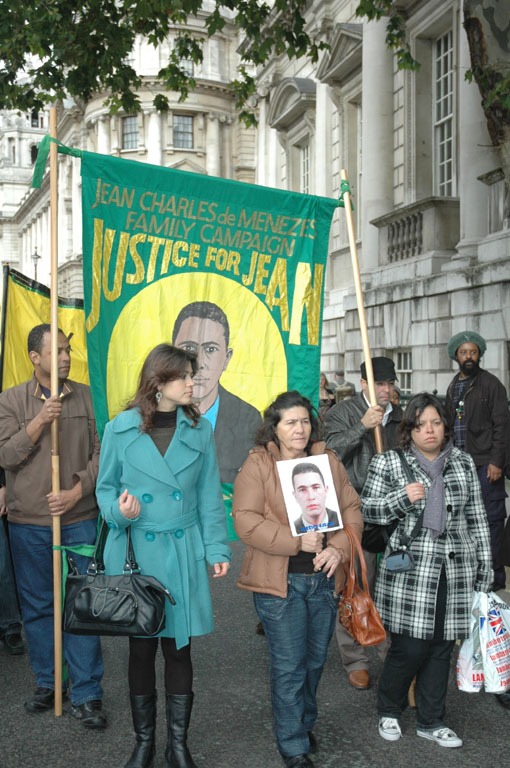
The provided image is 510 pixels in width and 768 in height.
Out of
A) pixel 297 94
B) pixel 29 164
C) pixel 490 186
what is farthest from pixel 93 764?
pixel 29 164

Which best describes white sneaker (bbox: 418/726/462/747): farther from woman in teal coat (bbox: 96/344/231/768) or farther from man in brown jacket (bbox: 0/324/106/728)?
man in brown jacket (bbox: 0/324/106/728)

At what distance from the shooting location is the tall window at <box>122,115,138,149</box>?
57188mm

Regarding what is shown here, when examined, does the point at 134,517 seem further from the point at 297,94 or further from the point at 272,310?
the point at 297,94

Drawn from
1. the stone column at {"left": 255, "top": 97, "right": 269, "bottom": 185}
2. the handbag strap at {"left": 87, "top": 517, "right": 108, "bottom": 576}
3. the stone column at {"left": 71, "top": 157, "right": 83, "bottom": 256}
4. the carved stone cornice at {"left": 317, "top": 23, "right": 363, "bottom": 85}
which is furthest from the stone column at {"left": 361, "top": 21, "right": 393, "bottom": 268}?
the stone column at {"left": 71, "top": 157, "right": 83, "bottom": 256}

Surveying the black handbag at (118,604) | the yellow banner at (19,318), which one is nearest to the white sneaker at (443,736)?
the black handbag at (118,604)

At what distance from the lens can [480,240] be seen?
14.1 m

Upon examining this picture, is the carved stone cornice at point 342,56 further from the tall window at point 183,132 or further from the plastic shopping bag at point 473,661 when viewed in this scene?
the tall window at point 183,132

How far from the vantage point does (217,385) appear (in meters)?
5.32

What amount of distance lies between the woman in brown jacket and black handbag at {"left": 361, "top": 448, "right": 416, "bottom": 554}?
249mm

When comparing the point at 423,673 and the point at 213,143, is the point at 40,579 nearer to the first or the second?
the point at 423,673

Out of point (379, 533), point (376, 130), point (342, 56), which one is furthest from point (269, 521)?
point (342, 56)

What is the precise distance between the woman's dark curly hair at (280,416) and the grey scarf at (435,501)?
1.91 feet

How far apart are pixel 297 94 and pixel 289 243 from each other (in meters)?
19.2

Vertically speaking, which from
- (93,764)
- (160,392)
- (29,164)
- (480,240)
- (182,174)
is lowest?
(93,764)
